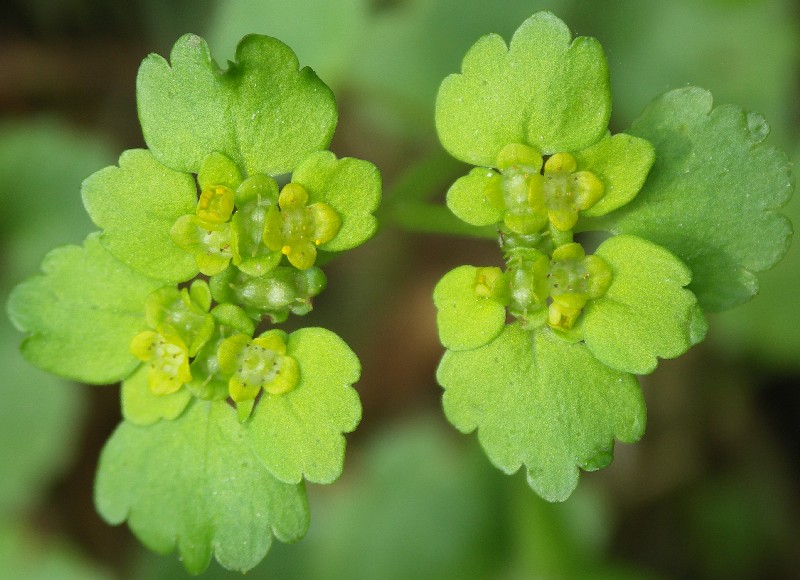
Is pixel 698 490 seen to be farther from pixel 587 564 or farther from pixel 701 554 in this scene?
pixel 587 564

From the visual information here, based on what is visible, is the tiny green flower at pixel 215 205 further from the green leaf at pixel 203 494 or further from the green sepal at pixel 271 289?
the green leaf at pixel 203 494

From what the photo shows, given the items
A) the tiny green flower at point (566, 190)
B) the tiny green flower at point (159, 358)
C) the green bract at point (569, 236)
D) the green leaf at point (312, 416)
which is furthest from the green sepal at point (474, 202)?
the tiny green flower at point (159, 358)

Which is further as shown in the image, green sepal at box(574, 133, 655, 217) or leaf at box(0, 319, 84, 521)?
leaf at box(0, 319, 84, 521)

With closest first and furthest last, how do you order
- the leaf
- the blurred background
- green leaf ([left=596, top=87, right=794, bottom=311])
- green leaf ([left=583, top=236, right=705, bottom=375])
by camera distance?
1. green leaf ([left=583, top=236, right=705, bottom=375])
2. green leaf ([left=596, top=87, right=794, bottom=311])
3. the blurred background
4. the leaf

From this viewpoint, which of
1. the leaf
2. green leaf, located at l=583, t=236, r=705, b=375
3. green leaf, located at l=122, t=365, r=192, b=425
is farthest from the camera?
the leaf

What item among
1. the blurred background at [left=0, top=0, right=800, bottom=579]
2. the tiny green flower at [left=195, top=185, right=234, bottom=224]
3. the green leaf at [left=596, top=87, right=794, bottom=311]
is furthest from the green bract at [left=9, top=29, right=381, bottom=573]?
the blurred background at [left=0, top=0, right=800, bottom=579]

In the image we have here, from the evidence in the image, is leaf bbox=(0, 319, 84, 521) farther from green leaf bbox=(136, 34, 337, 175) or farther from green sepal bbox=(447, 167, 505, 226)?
green sepal bbox=(447, 167, 505, 226)

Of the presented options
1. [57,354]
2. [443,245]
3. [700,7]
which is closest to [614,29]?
[700,7]
